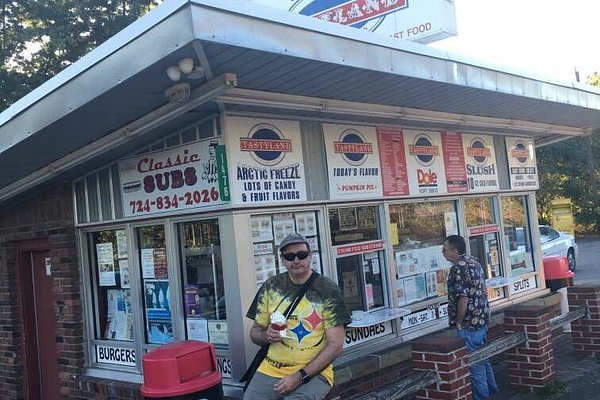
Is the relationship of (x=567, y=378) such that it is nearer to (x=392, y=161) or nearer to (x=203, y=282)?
(x=392, y=161)

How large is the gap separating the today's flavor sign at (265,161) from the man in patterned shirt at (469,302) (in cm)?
161

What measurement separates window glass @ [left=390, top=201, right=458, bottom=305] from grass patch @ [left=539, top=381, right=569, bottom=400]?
4.96ft

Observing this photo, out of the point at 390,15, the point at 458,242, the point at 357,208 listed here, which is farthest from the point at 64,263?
the point at 390,15

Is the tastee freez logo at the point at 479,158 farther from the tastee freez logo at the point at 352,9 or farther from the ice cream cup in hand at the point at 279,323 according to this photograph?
the ice cream cup in hand at the point at 279,323

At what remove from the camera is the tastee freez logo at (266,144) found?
17.2 ft

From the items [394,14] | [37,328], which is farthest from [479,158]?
[37,328]

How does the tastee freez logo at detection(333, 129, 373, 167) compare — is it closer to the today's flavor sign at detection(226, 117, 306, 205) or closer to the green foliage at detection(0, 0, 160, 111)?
the today's flavor sign at detection(226, 117, 306, 205)

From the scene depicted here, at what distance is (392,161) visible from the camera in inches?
263

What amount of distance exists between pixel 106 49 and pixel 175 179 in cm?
165

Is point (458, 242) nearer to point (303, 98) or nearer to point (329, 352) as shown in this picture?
point (303, 98)

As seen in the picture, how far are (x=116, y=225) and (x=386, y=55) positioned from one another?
3241 millimetres

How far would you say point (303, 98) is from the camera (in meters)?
5.21

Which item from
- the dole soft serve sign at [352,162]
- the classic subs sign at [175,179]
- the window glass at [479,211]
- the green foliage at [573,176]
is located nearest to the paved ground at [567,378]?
the window glass at [479,211]

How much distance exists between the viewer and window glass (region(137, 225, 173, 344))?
5.86 metres
